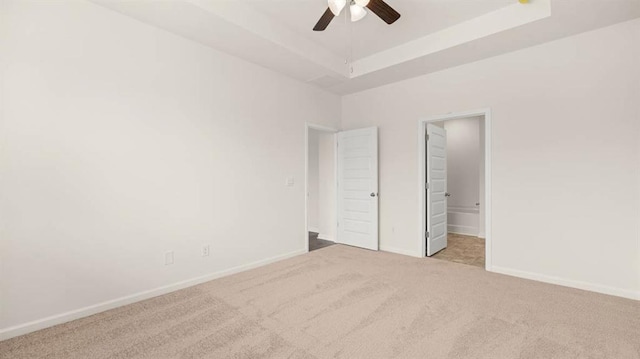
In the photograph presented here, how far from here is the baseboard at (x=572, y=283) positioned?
2757mm

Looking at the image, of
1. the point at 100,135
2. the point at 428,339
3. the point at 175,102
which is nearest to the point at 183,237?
the point at 100,135

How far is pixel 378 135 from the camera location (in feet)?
15.4

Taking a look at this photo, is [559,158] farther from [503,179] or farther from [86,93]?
[86,93]

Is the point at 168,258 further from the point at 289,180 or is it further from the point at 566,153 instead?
the point at 566,153

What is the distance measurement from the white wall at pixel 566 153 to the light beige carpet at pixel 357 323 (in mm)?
372

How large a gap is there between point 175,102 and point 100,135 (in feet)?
2.53

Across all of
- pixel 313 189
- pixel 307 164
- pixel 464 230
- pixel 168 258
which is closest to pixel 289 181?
pixel 307 164

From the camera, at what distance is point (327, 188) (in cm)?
537

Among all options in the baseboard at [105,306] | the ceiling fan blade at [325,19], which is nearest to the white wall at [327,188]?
the baseboard at [105,306]

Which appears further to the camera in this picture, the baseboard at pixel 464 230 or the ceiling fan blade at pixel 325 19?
the baseboard at pixel 464 230

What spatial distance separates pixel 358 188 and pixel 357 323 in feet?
9.12

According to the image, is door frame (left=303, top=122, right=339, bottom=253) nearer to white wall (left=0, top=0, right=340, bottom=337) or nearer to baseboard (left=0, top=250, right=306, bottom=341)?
white wall (left=0, top=0, right=340, bottom=337)

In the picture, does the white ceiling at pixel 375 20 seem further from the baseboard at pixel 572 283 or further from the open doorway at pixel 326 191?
the baseboard at pixel 572 283

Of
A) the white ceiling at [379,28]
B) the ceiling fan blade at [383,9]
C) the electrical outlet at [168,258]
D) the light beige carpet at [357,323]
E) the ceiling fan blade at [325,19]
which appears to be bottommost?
the light beige carpet at [357,323]
